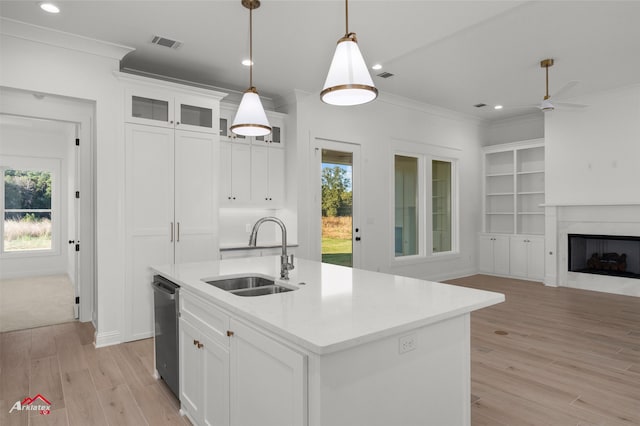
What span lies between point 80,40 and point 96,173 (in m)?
1.25

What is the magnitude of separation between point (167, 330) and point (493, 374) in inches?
98.1

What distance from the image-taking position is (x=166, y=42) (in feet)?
12.5

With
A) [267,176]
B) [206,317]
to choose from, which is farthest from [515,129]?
[206,317]

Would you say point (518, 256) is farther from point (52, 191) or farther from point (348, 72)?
point (52, 191)

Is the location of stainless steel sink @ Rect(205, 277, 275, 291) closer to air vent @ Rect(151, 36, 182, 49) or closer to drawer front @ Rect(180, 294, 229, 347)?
drawer front @ Rect(180, 294, 229, 347)

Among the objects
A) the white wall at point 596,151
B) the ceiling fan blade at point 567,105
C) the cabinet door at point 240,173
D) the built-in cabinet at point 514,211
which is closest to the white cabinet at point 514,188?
the built-in cabinet at point 514,211

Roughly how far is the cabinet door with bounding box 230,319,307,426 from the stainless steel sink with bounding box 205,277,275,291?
0.73 metres

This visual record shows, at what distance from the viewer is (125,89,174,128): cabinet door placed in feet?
12.8

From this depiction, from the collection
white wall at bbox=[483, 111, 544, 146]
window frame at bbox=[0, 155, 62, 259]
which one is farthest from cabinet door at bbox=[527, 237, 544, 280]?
window frame at bbox=[0, 155, 62, 259]

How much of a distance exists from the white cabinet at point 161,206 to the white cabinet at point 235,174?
17.7 inches

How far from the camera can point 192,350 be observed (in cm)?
229

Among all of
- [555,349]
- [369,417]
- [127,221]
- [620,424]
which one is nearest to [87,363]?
[127,221]

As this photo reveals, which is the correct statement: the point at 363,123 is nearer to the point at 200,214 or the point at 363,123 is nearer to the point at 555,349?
the point at 200,214

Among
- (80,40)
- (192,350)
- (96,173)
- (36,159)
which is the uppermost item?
(80,40)
